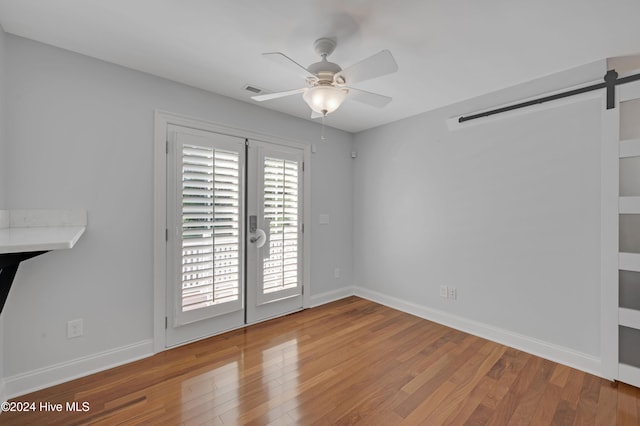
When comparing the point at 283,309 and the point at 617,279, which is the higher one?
the point at 617,279

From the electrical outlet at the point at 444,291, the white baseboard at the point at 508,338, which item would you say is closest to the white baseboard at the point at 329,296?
the white baseboard at the point at 508,338

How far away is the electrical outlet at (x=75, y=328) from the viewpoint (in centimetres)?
204

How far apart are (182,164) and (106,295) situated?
1.25 metres

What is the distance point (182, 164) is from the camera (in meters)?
2.53

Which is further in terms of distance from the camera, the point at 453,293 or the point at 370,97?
the point at 453,293

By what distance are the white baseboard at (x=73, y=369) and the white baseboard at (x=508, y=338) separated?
2.82 metres

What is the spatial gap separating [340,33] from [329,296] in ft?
10.2

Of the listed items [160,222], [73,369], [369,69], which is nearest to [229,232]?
[160,222]

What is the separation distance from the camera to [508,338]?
261 centimetres

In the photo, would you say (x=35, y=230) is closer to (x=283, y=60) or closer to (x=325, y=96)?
(x=283, y=60)

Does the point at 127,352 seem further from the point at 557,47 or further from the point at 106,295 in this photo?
the point at 557,47

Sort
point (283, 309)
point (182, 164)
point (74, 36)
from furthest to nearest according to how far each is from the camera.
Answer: point (283, 309) < point (182, 164) < point (74, 36)

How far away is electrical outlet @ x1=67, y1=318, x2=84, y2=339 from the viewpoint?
6.70ft

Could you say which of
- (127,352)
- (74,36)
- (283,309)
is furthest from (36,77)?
(283,309)
